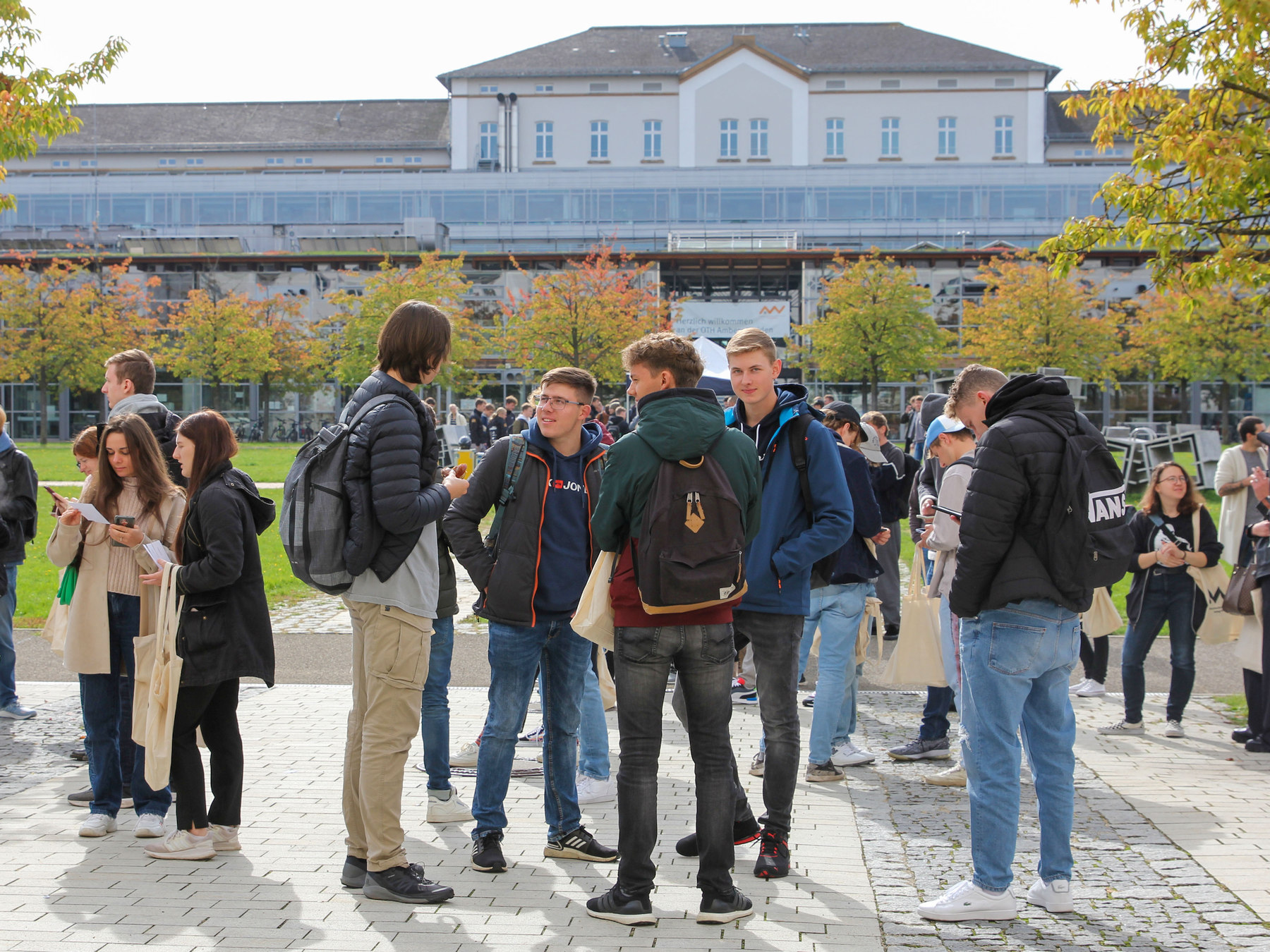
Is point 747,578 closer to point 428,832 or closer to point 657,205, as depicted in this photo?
point 428,832

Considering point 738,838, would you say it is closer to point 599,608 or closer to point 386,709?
point 599,608

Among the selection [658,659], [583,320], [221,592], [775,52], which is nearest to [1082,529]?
[658,659]

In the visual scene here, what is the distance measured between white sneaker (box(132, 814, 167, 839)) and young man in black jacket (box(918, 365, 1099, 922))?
10.7 ft

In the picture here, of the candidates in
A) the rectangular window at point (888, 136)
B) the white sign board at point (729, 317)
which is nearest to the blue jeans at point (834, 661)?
the white sign board at point (729, 317)

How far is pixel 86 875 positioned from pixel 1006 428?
3.98 m

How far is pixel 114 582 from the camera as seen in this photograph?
5453 mm

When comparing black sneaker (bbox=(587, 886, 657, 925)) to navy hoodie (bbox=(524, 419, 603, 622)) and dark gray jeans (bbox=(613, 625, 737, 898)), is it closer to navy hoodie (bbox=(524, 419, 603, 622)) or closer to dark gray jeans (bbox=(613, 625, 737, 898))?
dark gray jeans (bbox=(613, 625, 737, 898))

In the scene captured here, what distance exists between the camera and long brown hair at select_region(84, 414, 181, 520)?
17.6ft

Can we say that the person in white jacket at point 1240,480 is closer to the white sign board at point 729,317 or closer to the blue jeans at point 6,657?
the blue jeans at point 6,657

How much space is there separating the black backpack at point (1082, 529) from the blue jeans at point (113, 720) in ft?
13.0

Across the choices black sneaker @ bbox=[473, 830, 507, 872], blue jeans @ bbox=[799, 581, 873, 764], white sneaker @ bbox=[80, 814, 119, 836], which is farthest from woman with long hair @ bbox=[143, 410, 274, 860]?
blue jeans @ bbox=[799, 581, 873, 764]

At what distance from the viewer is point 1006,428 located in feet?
13.9

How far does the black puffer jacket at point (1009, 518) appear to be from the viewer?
4176mm

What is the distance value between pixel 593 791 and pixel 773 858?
1.37m
